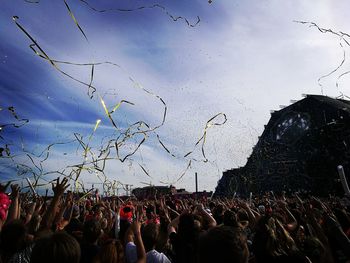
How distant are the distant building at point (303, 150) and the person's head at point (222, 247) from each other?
106 ft

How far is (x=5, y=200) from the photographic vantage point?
6363 mm

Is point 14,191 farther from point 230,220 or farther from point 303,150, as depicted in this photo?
point 303,150

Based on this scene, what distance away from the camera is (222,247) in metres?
2.02

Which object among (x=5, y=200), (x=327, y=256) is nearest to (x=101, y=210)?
(x=5, y=200)

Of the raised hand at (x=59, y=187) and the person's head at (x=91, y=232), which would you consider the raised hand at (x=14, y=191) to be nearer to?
the raised hand at (x=59, y=187)

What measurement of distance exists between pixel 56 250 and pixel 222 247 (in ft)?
3.73

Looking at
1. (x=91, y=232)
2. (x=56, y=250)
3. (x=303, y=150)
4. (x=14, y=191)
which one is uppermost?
(x=303, y=150)

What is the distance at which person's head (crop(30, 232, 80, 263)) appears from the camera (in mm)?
2156

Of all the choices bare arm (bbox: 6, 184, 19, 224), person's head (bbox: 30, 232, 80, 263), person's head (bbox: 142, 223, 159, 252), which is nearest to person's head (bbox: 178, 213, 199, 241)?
person's head (bbox: 142, 223, 159, 252)

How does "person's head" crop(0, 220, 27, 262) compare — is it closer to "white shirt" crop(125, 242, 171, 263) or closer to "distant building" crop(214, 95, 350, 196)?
"white shirt" crop(125, 242, 171, 263)

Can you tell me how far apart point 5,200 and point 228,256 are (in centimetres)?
578

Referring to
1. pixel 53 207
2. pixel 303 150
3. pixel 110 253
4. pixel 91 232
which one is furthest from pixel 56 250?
pixel 303 150

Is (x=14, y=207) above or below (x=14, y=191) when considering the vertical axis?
below

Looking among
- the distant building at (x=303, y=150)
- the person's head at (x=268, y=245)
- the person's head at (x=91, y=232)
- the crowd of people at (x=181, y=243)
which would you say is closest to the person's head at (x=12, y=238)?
the crowd of people at (x=181, y=243)
